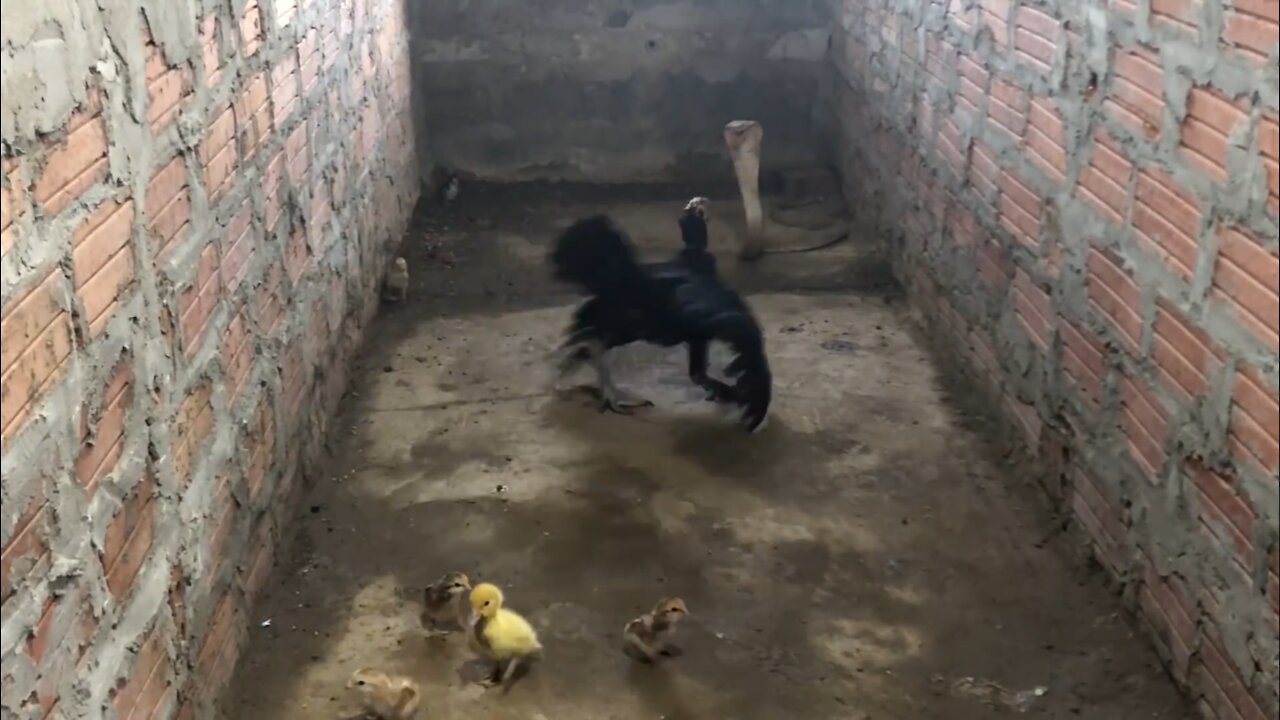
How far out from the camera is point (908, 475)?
3.17 metres

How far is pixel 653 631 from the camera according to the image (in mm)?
2408

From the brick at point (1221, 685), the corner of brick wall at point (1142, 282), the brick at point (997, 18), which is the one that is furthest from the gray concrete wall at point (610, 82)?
the brick at point (1221, 685)

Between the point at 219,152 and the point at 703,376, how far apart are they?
171 centimetres

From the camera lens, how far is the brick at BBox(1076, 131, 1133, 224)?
99.3 inches

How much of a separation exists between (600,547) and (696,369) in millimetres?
937

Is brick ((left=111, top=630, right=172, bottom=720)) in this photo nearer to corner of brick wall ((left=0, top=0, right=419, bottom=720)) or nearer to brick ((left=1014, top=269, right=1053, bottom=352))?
corner of brick wall ((left=0, top=0, right=419, bottom=720))

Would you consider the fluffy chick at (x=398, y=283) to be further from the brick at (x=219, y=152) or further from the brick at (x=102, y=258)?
the brick at (x=102, y=258)

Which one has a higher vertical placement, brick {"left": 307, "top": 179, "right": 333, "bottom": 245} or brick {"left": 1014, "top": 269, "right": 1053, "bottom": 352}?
brick {"left": 307, "top": 179, "right": 333, "bottom": 245}

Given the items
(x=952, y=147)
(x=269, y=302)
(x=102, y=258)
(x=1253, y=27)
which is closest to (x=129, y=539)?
(x=102, y=258)

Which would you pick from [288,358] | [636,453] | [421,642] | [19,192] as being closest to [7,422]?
[19,192]

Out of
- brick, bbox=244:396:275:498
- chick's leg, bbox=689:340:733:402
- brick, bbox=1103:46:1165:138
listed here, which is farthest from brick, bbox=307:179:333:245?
brick, bbox=1103:46:1165:138

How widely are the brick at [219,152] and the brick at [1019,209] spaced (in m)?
1.97

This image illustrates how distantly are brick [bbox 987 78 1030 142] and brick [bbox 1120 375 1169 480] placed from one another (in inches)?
35.9

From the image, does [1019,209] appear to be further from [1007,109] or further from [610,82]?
[610,82]
